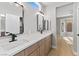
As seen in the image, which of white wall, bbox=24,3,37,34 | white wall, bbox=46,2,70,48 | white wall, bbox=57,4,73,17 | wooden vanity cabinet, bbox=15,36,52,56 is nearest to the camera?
wooden vanity cabinet, bbox=15,36,52,56

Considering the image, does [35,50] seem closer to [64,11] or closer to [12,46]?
[12,46]

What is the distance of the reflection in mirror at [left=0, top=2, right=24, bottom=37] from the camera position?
242 cm

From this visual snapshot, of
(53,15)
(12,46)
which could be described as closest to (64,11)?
(53,15)

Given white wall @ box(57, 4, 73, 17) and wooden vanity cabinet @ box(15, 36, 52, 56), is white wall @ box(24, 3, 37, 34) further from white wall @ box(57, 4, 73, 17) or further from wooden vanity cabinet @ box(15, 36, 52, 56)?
white wall @ box(57, 4, 73, 17)

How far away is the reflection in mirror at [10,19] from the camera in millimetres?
2424

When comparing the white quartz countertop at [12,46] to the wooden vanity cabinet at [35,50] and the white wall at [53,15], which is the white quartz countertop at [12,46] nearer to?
the wooden vanity cabinet at [35,50]

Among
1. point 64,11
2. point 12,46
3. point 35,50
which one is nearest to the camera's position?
point 12,46

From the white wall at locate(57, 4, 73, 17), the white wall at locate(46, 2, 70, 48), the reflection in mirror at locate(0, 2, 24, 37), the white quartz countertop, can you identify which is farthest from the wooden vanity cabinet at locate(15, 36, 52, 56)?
the white wall at locate(57, 4, 73, 17)

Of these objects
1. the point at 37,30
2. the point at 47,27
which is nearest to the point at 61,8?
the point at 47,27

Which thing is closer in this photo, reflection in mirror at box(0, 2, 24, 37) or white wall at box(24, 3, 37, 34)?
reflection in mirror at box(0, 2, 24, 37)

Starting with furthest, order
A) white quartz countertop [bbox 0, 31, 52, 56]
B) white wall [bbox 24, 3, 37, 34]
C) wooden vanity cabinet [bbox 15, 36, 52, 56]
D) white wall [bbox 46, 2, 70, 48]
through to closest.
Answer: white wall [bbox 46, 2, 70, 48] < white wall [bbox 24, 3, 37, 34] < wooden vanity cabinet [bbox 15, 36, 52, 56] < white quartz countertop [bbox 0, 31, 52, 56]

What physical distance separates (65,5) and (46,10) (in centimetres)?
101

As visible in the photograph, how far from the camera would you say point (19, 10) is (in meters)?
3.36

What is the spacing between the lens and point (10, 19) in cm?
280
